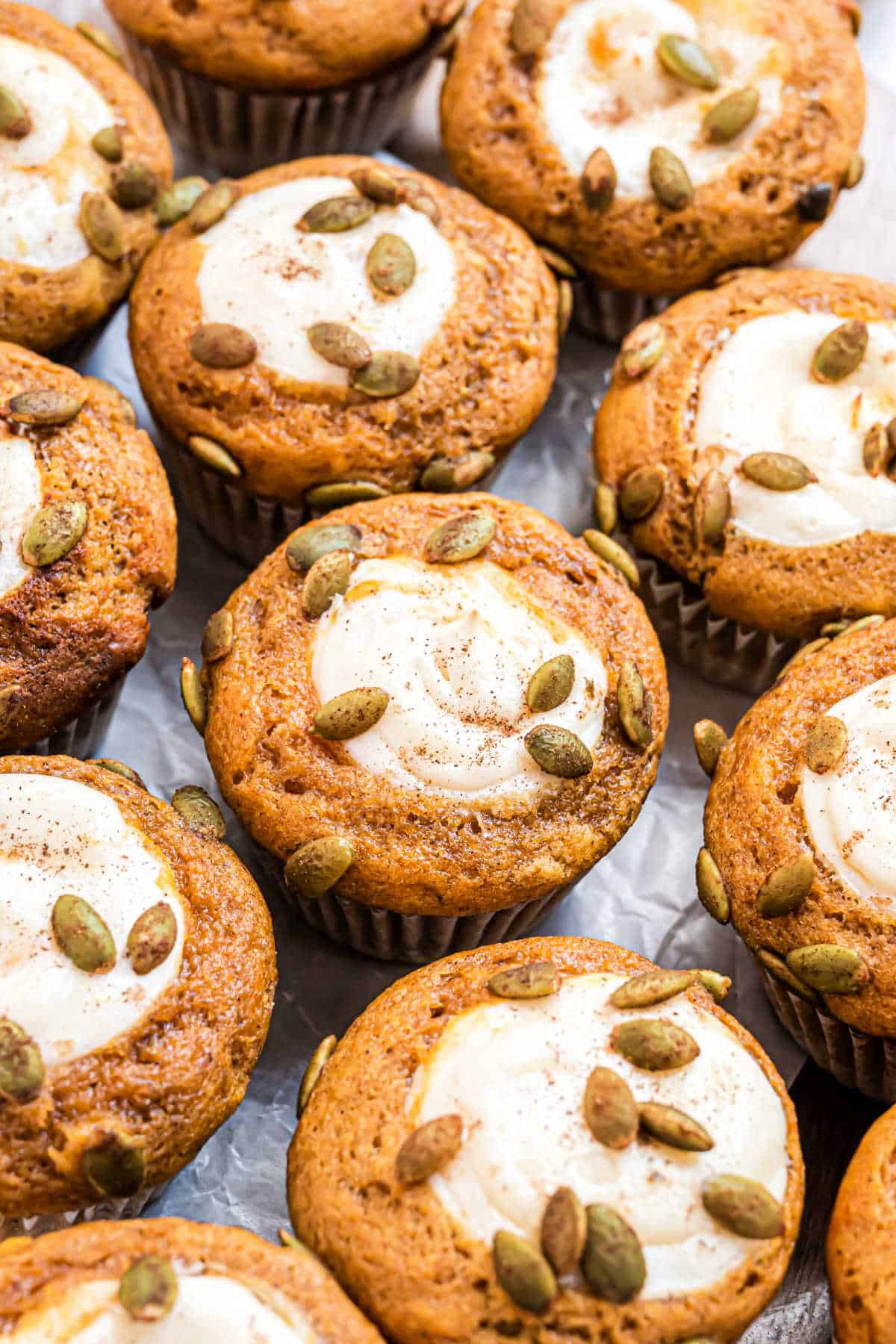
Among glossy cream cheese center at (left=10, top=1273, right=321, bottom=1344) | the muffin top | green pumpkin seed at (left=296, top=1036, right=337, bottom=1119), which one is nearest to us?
glossy cream cheese center at (left=10, top=1273, right=321, bottom=1344)

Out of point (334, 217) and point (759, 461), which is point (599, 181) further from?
point (759, 461)

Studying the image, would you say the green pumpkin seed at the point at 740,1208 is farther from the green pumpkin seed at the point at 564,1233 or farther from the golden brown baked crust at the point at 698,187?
the golden brown baked crust at the point at 698,187

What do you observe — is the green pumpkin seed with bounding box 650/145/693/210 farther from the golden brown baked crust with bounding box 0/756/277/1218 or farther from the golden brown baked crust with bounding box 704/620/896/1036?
the golden brown baked crust with bounding box 0/756/277/1218

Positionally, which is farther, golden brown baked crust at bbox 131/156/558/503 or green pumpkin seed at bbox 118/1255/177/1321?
golden brown baked crust at bbox 131/156/558/503

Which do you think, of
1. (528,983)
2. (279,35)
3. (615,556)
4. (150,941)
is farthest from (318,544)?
(279,35)

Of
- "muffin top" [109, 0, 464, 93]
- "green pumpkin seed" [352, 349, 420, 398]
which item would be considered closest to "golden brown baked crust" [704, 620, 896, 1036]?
"green pumpkin seed" [352, 349, 420, 398]
